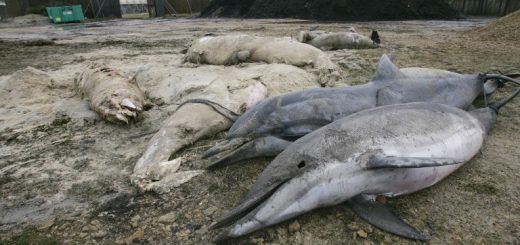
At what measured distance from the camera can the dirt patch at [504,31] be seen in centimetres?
860

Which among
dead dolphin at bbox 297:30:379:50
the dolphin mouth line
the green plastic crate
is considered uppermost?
the green plastic crate

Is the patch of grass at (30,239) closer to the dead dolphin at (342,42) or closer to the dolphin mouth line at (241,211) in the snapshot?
the dolphin mouth line at (241,211)

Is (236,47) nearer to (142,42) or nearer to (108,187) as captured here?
(108,187)

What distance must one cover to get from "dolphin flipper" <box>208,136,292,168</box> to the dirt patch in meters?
7.99

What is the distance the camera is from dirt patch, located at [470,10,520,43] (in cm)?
860

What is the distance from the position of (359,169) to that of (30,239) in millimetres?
2209

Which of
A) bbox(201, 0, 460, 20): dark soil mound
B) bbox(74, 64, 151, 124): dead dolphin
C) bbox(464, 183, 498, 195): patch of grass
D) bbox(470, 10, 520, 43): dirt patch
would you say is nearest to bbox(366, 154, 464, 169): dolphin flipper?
bbox(464, 183, 498, 195): patch of grass

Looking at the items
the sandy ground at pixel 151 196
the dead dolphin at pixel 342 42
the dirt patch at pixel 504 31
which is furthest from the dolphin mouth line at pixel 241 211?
the dirt patch at pixel 504 31

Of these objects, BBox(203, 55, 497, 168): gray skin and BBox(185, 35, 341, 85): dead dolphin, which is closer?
BBox(203, 55, 497, 168): gray skin

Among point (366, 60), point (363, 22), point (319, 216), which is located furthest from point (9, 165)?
point (363, 22)

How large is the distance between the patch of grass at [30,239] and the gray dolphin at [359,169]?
1.10m

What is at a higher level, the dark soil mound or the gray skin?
the dark soil mound

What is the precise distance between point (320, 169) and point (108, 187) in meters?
1.75

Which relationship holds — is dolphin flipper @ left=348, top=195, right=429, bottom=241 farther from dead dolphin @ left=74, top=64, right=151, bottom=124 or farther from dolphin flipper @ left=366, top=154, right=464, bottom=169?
dead dolphin @ left=74, top=64, right=151, bottom=124
